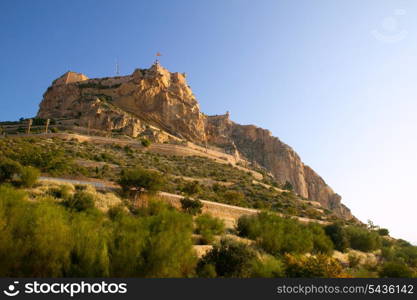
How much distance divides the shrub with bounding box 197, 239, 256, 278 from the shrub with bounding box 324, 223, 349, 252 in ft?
41.7

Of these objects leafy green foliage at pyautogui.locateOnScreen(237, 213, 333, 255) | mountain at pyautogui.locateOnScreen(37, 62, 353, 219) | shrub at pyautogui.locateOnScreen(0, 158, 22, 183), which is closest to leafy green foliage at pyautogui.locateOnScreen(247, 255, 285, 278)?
leafy green foliage at pyautogui.locateOnScreen(237, 213, 333, 255)

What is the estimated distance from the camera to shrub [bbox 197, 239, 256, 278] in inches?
414

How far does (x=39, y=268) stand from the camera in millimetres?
7875

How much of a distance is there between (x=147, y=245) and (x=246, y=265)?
370cm

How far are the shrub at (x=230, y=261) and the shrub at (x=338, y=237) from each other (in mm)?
12702

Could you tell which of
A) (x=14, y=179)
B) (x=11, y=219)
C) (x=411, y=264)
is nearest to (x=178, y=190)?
(x=14, y=179)

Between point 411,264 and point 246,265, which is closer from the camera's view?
point 246,265

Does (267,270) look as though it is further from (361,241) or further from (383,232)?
(383,232)

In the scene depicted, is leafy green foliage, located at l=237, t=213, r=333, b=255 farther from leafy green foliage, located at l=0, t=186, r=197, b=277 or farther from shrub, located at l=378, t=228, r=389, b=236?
shrub, located at l=378, t=228, r=389, b=236

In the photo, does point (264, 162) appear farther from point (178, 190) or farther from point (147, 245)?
point (147, 245)

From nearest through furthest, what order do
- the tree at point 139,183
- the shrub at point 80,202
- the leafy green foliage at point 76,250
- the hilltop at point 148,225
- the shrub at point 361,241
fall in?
the leafy green foliage at point 76,250
the hilltop at point 148,225
the shrub at point 80,202
the tree at point 139,183
the shrub at point 361,241

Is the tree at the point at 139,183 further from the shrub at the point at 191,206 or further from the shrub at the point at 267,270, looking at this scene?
the shrub at the point at 267,270

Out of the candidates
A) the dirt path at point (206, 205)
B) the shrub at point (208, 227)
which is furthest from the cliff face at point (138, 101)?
the shrub at point (208, 227)

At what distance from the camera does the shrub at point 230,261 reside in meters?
10.5
